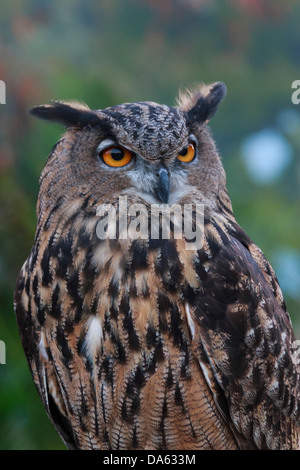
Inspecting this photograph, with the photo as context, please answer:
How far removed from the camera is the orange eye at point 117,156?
5.36 feet

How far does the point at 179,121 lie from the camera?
1.62 metres

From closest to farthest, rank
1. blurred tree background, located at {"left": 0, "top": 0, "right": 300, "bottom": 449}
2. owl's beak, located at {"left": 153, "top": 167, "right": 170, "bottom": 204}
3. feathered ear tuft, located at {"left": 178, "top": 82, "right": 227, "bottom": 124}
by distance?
owl's beak, located at {"left": 153, "top": 167, "right": 170, "bottom": 204}, feathered ear tuft, located at {"left": 178, "top": 82, "right": 227, "bottom": 124}, blurred tree background, located at {"left": 0, "top": 0, "right": 300, "bottom": 449}

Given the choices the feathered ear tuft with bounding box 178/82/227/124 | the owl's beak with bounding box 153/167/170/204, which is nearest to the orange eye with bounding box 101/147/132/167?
the owl's beak with bounding box 153/167/170/204

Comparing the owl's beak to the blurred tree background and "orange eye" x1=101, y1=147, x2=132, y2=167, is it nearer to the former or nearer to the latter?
"orange eye" x1=101, y1=147, x2=132, y2=167

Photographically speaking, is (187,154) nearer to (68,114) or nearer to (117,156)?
(117,156)

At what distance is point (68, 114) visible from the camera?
170 cm

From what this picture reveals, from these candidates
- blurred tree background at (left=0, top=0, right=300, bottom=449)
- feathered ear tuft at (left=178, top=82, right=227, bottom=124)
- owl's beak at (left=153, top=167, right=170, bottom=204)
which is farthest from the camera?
blurred tree background at (left=0, top=0, right=300, bottom=449)

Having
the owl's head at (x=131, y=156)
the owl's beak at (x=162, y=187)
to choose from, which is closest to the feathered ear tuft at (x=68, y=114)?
the owl's head at (x=131, y=156)

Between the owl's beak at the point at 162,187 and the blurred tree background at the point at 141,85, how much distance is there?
1.73 ft

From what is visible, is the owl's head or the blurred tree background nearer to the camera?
the owl's head

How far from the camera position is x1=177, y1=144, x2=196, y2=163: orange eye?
167 cm

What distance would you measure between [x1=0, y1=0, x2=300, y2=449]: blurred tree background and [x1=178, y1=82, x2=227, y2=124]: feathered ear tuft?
160 millimetres

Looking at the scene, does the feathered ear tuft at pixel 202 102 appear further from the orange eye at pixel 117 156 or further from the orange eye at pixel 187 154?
the orange eye at pixel 117 156

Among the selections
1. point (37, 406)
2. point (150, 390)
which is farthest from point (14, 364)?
point (150, 390)
